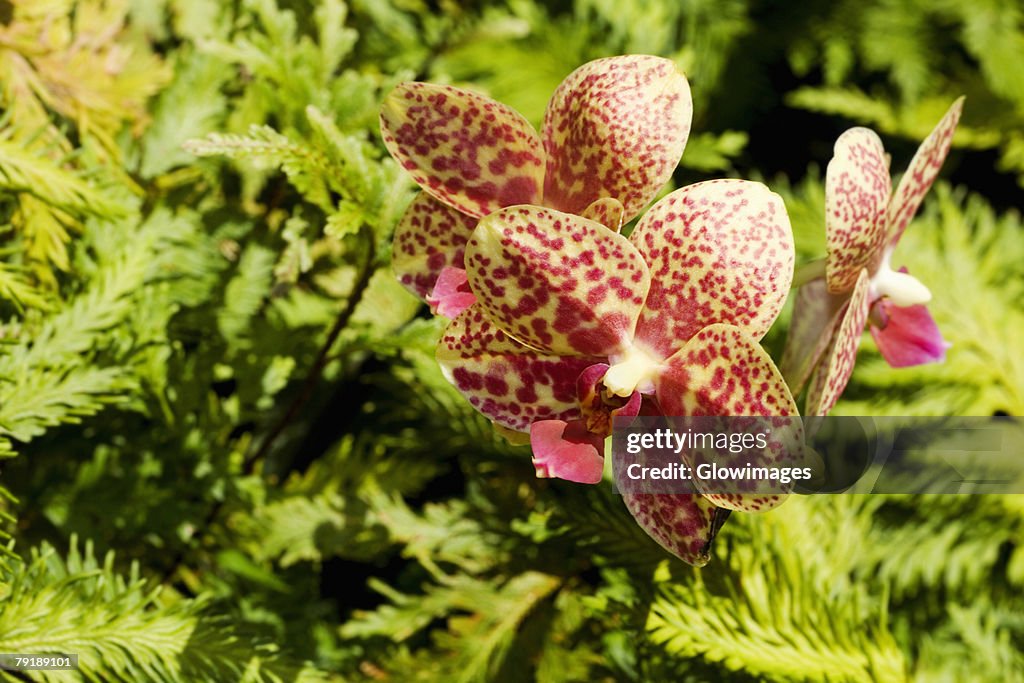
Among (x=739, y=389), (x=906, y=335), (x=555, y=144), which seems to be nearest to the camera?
(x=739, y=389)

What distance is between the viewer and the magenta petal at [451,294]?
2.15 feet

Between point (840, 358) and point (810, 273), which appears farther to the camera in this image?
point (810, 273)

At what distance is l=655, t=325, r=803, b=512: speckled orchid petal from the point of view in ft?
1.84

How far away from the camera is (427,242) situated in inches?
28.1

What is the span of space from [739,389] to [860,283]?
0.50 ft

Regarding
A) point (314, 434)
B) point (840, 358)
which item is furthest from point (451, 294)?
point (314, 434)

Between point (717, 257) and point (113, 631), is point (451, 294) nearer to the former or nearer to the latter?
point (717, 257)

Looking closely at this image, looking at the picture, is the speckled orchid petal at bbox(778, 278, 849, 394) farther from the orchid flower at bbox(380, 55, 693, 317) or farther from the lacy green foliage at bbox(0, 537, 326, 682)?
the lacy green foliage at bbox(0, 537, 326, 682)

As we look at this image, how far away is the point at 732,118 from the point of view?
1577 millimetres

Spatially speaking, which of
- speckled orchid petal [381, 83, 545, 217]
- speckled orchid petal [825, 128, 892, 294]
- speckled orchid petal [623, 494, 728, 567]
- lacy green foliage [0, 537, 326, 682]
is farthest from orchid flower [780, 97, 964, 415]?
lacy green foliage [0, 537, 326, 682]

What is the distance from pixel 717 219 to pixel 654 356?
0.35ft

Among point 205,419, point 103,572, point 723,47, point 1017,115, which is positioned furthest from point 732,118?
point 103,572

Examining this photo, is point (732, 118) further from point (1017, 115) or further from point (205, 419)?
point (205, 419)

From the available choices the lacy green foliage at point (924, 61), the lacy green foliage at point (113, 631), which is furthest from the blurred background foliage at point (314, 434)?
the lacy green foliage at point (924, 61)
